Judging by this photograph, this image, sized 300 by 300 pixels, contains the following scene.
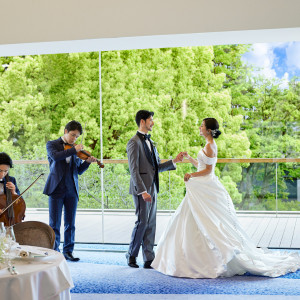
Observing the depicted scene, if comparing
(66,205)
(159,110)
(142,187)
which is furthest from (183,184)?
(66,205)

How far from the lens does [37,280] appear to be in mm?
2705

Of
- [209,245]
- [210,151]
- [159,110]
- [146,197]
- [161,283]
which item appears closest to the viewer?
[161,283]

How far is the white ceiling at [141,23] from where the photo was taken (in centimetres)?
483

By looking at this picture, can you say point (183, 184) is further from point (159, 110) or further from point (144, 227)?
point (144, 227)

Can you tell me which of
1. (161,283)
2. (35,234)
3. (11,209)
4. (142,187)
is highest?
(142,187)

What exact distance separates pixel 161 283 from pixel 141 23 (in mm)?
2616

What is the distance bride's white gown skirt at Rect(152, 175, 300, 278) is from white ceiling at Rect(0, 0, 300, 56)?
5.10ft

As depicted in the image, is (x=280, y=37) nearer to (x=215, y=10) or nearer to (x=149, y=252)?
(x=215, y=10)

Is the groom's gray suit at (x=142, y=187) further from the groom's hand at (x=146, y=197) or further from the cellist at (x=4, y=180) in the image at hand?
the cellist at (x=4, y=180)

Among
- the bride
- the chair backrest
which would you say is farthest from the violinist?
the chair backrest

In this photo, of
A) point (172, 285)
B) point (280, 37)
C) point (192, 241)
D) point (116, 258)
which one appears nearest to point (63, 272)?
point (172, 285)

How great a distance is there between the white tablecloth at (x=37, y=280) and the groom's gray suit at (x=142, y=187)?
2.08 meters

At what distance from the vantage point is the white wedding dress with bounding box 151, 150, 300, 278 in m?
4.69

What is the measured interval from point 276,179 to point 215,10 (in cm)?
235
